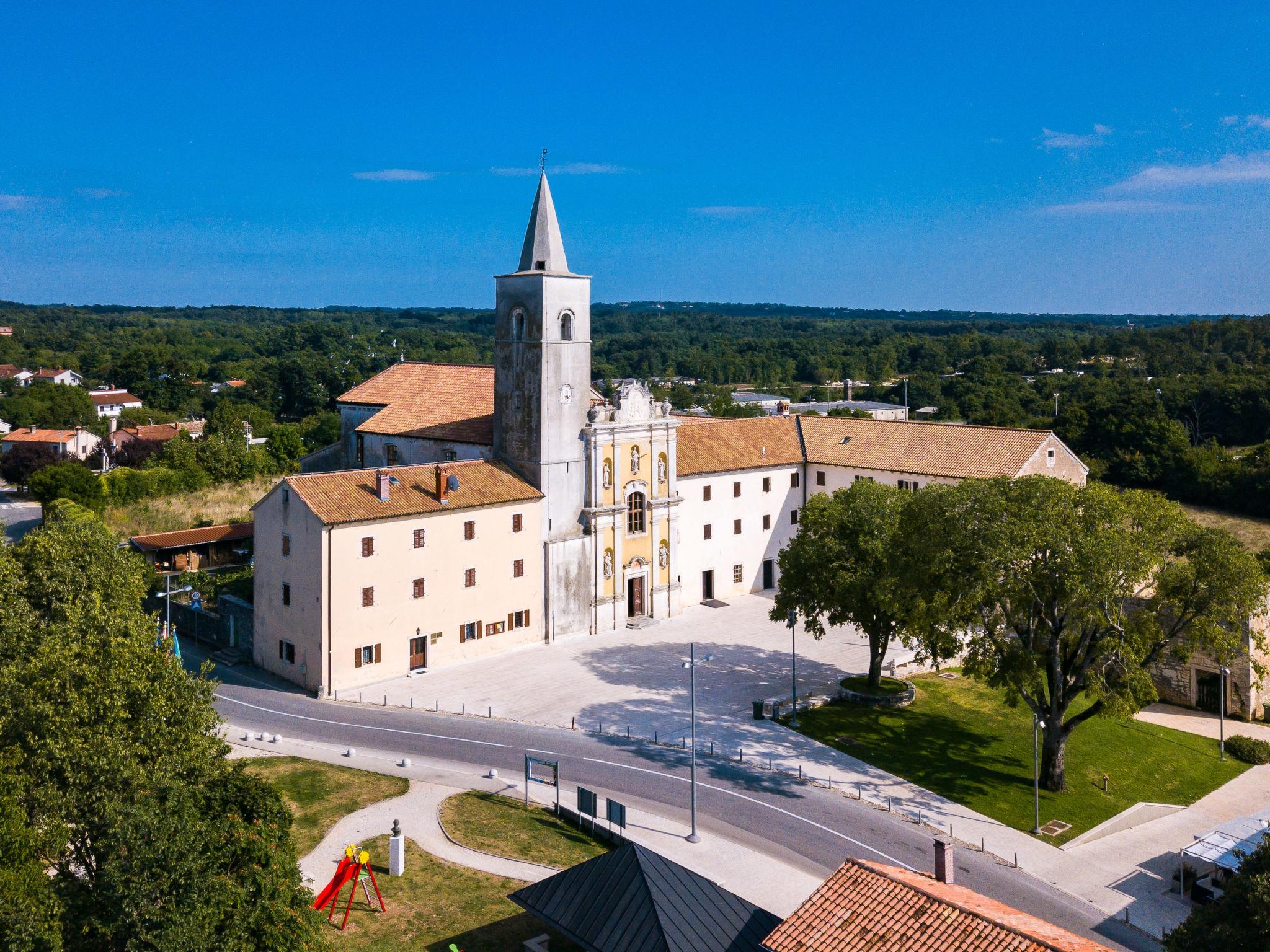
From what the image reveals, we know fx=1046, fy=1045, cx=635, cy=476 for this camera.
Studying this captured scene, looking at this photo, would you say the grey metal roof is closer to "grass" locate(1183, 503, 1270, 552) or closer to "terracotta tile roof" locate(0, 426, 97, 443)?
"grass" locate(1183, 503, 1270, 552)

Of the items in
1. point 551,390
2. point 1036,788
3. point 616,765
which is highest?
point 551,390

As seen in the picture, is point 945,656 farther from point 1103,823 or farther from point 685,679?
point 685,679

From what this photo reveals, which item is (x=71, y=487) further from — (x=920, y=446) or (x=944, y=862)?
(x=944, y=862)

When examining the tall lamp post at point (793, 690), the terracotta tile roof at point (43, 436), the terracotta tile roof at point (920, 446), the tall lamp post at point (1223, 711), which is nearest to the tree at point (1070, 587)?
the tall lamp post at point (1223, 711)

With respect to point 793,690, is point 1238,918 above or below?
above

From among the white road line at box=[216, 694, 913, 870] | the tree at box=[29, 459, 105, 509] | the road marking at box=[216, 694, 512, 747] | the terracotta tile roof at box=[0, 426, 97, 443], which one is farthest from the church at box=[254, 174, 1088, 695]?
the terracotta tile roof at box=[0, 426, 97, 443]

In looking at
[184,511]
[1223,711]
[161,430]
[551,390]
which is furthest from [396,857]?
[161,430]

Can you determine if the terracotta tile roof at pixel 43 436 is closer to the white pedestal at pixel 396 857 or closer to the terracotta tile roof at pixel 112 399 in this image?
the terracotta tile roof at pixel 112 399
